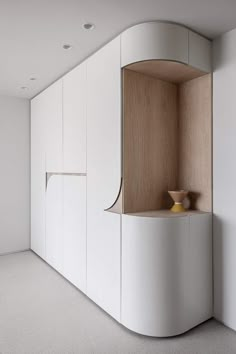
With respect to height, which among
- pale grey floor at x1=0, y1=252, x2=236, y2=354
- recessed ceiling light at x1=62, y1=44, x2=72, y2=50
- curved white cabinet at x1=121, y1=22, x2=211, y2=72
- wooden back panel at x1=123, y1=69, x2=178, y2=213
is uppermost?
recessed ceiling light at x1=62, y1=44, x2=72, y2=50

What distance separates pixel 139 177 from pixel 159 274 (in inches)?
33.3

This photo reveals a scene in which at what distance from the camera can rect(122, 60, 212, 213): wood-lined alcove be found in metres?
2.41

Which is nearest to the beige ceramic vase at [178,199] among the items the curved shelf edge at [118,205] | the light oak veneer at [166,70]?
the curved shelf edge at [118,205]

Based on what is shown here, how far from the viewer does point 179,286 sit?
2.24 m

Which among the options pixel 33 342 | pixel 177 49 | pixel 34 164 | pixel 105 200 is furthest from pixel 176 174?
pixel 34 164

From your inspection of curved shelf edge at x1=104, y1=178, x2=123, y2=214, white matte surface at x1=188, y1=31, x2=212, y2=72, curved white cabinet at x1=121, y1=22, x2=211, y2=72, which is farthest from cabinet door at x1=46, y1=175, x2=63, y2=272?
white matte surface at x1=188, y1=31, x2=212, y2=72

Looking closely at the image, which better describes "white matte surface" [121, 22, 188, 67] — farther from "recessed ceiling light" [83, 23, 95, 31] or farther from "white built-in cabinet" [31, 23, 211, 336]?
"recessed ceiling light" [83, 23, 95, 31]

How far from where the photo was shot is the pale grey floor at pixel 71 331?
2086mm

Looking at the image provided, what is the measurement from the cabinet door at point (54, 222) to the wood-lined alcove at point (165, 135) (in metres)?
1.40

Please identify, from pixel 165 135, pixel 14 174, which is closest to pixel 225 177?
pixel 165 135

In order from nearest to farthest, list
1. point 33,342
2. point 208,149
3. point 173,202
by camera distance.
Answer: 1. point 33,342
2. point 208,149
3. point 173,202

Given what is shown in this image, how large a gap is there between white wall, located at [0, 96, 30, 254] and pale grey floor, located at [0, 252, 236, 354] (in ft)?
4.84

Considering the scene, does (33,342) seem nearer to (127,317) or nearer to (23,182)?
(127,317)

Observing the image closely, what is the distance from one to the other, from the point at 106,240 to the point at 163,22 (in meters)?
1.94
